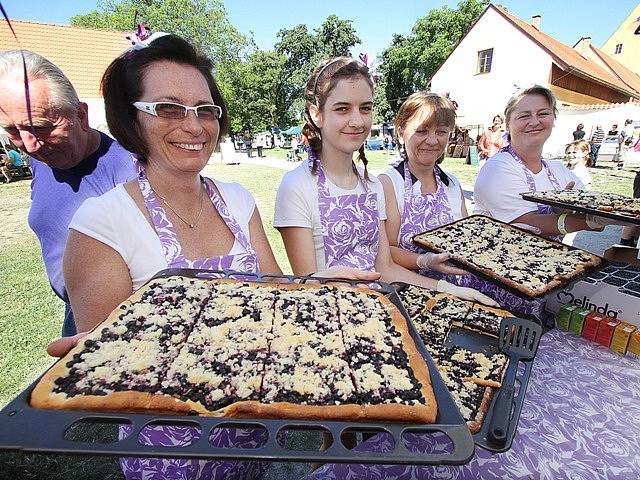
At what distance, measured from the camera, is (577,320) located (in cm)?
190

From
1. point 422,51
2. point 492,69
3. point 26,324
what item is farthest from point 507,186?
point 422,51

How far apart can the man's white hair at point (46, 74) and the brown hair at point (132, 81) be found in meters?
0.61

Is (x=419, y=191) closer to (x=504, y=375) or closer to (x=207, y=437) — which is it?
(x=504, y=375)

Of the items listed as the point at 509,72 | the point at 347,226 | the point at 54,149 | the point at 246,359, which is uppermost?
the point at 509,72

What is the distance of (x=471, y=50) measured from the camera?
25422 millimetres

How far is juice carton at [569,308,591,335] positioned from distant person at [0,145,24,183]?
17.5 m

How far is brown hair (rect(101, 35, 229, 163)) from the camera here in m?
1.56

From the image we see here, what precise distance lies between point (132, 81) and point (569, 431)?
2.09 meters

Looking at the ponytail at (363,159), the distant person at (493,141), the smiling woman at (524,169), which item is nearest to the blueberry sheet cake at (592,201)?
the smiling woman at (524,169)

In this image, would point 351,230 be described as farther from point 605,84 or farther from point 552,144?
point 605,84

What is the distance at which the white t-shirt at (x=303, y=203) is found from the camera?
7.22 ft

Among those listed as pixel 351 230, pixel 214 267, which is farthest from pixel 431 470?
pixel 351 230

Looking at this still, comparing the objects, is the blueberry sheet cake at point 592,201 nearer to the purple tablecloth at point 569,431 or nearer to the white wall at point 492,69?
the purple tablecloth at point 569,431

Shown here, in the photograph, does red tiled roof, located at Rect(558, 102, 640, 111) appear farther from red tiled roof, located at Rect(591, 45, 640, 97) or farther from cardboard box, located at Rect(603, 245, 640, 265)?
cardboard box, located at Rect(603, 245, 640, 265)
